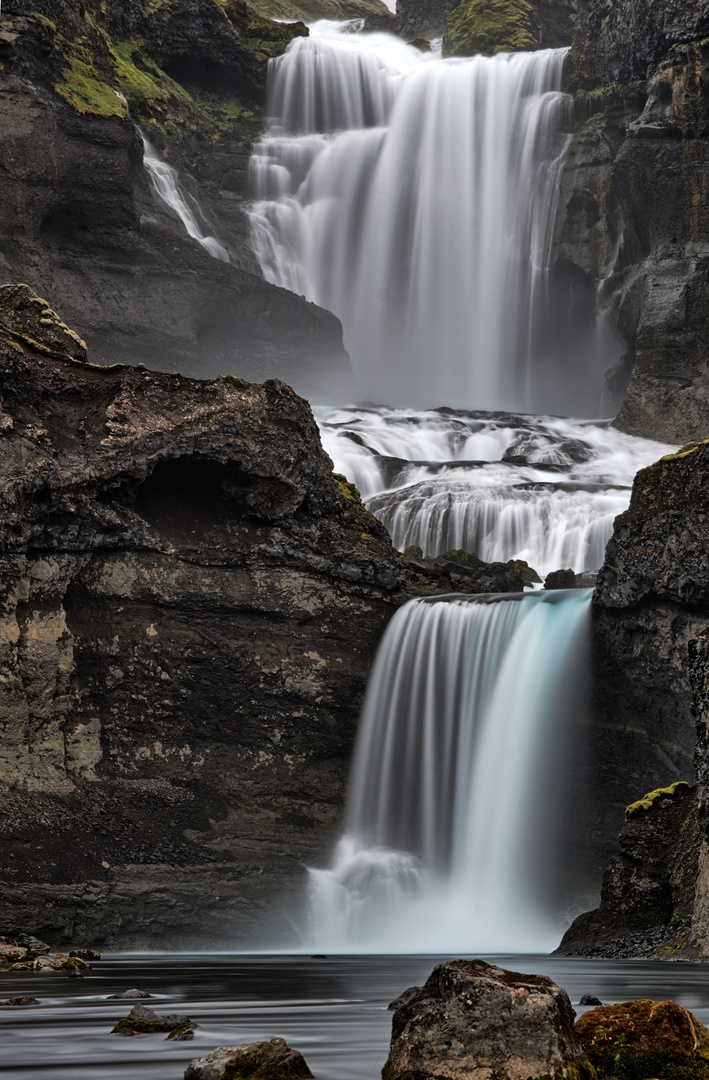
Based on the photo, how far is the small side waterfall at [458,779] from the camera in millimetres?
17234

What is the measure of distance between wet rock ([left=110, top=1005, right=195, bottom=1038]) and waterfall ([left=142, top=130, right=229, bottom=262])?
131ft

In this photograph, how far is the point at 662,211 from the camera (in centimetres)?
4134

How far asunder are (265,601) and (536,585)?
8.62 meters

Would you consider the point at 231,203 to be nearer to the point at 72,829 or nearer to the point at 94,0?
the point at 94,0

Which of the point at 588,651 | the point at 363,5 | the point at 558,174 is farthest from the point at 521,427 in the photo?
the point at 363,5

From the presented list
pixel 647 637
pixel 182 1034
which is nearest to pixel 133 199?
pixel 647 637

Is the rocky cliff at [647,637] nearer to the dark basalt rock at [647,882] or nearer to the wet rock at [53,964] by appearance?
the dark basalt rock at [647,882]

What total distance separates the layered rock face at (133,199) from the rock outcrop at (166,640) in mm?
20892

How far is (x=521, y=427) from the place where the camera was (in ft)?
125

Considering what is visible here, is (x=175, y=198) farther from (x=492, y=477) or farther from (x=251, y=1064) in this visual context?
(x=251, y=1064)

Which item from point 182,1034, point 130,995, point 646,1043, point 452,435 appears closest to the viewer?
point 646,1043

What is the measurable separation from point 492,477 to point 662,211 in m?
17.5

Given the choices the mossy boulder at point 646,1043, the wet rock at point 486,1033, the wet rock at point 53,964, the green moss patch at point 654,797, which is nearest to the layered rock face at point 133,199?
the wet rock at point 53,964

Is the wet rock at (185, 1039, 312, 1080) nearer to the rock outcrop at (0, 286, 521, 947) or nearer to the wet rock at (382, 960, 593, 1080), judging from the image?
the wet rock at (382, 960, 593, 1080)
